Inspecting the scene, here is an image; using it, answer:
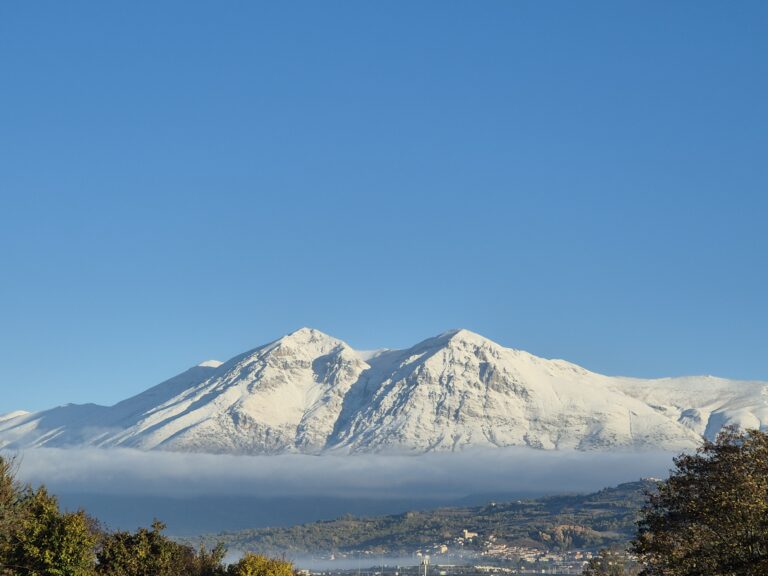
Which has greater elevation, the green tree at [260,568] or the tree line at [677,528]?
the tree line at [677,528]

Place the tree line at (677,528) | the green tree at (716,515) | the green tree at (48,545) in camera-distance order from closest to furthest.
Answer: the green tree at (716,515) < the tree line at (677,528) < the green tree at (48,545)

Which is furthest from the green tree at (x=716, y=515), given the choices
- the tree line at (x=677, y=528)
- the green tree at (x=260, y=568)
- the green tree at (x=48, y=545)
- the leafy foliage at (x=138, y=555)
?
the leafy foliage at (x=138, y=555)

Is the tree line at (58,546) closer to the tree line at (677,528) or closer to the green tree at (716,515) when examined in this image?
the tree line at (677,528)

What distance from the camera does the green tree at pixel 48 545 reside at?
86.0 m

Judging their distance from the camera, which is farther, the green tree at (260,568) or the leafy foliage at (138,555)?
the green tree at (260,568)

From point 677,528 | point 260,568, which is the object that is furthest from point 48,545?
point 677,528

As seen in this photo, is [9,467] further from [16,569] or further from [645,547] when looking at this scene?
[645,547]

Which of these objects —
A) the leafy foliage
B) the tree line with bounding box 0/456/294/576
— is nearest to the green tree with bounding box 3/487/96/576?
the tree line with bounding box 0/456/294/576

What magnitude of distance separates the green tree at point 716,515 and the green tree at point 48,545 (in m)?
42.0

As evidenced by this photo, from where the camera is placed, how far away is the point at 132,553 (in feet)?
328

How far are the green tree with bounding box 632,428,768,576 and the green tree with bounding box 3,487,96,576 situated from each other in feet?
138

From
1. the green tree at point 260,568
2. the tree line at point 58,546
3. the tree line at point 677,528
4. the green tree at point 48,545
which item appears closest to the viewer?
the tree line at point 677,528

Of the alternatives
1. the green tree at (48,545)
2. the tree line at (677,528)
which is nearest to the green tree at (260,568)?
the tree line at (677,528)

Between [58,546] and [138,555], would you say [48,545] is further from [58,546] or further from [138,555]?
[138,555]
